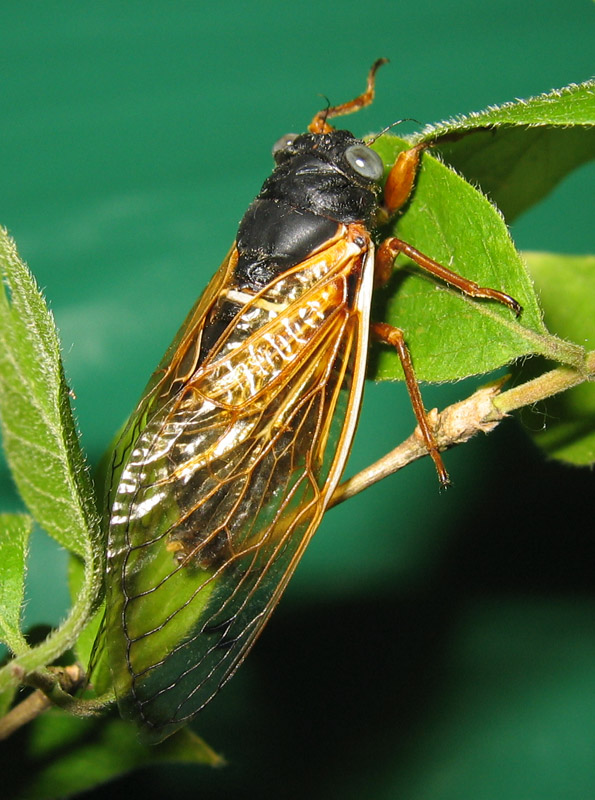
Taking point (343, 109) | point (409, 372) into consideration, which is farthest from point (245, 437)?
point (343, 109)

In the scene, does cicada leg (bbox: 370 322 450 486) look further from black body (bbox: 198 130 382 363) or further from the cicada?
black body (bbox: 198 130 382 363)

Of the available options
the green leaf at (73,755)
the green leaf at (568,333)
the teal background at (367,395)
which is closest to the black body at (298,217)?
the green leaf at (568,333)

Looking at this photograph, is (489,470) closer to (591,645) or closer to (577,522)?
(577,522)

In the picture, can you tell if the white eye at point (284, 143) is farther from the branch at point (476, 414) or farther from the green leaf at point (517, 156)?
the branch at point (476, 414)

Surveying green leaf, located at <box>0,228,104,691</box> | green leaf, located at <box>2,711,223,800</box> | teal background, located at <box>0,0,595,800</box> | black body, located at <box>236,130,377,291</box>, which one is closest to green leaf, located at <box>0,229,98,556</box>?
green leaf, located at <box>0,228,104,691</box>

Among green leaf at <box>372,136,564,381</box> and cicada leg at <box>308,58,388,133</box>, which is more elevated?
cicada leg at <box>308,58,388,133</box>

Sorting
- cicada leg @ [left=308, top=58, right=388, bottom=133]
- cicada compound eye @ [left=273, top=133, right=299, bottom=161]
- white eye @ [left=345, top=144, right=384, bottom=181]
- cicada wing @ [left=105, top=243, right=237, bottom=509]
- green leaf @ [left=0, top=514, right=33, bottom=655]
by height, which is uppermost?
cicada leg @ [left=308, top=58, right=388, bottom=133]

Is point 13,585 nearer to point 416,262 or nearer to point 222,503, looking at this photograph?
point 222,503
